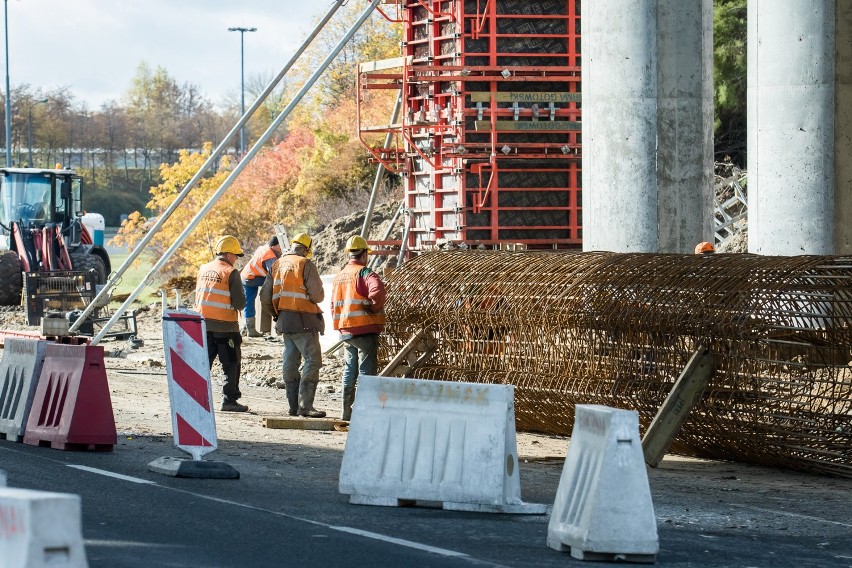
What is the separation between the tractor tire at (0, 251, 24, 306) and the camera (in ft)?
102

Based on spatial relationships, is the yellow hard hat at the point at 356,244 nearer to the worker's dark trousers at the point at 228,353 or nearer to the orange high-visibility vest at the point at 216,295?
the orange high-visibility vest at the point at 216,295

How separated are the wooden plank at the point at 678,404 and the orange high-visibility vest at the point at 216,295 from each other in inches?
212

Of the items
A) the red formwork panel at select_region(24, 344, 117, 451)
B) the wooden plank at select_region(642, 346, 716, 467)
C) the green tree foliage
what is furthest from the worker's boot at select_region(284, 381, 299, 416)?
the green tree foliage

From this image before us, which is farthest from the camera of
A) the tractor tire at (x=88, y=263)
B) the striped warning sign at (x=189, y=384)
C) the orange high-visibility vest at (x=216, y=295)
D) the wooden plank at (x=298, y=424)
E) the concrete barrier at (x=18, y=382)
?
the tractor tire at (x=88, y=263)

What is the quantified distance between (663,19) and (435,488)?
29.1 feet

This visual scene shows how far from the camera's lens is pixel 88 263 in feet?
101

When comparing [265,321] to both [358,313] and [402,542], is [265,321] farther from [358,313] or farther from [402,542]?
[402,542]

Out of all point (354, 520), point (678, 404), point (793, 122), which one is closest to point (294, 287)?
point (678, 404)

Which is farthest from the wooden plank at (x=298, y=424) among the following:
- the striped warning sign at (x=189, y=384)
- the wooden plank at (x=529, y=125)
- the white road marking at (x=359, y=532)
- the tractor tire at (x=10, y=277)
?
the tractor tire at (x=10, y=277)

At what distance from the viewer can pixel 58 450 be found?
12.2 metres

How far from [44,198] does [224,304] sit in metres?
18.6

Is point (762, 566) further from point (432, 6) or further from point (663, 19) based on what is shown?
point (432, 6)

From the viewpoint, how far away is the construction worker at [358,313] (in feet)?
48.3

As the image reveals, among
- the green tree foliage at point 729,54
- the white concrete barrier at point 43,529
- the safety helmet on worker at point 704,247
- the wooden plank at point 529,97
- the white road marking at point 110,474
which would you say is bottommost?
the white road marking at point 110,474
